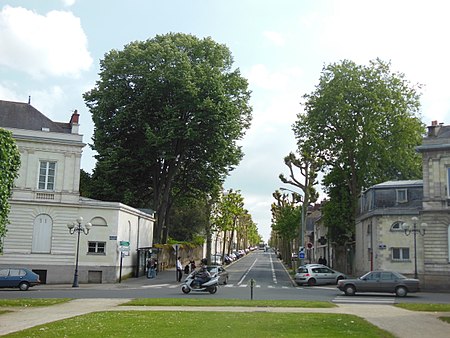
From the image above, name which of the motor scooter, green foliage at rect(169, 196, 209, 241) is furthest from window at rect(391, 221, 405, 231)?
green foliage at rect(169, 196, 209, 241)

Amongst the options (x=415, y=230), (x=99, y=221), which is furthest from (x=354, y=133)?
(x=99, y=221)

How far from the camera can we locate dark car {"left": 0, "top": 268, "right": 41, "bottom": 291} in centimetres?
3228

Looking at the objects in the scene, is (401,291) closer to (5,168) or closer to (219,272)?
(219,272)

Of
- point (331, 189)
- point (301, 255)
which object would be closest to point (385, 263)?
point (301, 255)

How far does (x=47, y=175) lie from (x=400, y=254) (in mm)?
26030

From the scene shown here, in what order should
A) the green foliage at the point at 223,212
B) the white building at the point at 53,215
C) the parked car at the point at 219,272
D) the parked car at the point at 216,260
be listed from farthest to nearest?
1. the green foliage at the point at 223,212
2. the parked car at the point at 216,260
3. the parked car at the point at 219,272
4. the white building at the point at 53,215

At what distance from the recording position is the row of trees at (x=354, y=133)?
48188 millimetres

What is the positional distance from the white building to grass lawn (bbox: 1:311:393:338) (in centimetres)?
2029

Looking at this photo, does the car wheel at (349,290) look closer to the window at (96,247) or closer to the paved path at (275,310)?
the paved path at (275,310)

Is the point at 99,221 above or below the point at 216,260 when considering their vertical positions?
above

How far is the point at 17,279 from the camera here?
3244 cm

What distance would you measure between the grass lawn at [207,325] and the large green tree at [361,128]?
31.4 m

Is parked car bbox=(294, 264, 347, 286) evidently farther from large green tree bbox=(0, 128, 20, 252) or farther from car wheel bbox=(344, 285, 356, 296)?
large green tree bbox=(0, 128, 20, 252)

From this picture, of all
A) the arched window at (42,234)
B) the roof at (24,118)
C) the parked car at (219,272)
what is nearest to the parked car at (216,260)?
the parked car at (219,272)
